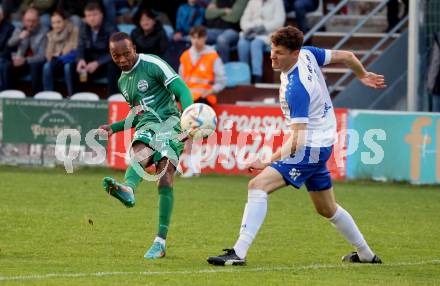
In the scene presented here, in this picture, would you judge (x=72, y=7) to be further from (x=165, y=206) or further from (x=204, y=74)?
(x=165, y=206)

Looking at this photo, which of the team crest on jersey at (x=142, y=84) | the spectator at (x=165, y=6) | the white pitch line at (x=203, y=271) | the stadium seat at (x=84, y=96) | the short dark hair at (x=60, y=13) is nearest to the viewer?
the white pitch line at (x=203, y=271)

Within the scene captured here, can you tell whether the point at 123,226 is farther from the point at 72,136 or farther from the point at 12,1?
the point at 12,1

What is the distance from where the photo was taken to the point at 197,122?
30.2 ft

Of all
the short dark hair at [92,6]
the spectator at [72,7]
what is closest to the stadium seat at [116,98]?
the short dark hair at [92,6]

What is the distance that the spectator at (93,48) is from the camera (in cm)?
1992

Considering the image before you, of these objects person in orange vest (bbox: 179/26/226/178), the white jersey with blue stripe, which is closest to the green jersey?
the white jersey with blue stripe

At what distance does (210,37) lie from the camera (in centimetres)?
2031

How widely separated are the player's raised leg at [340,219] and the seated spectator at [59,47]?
38.7ft

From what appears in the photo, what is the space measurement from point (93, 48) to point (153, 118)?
10.5m

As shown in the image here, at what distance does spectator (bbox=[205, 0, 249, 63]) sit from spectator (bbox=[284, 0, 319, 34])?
32.8 inches

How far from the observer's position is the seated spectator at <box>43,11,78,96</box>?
20.4m

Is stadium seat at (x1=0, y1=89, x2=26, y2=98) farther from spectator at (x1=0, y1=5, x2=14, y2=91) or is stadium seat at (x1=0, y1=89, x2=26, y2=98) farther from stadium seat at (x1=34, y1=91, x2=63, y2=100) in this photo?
spectator at (x1=0, y1=5, x2=14, y2=91)

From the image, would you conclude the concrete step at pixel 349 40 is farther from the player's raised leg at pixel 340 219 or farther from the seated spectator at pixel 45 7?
the player's raised leg at pixel 340 219

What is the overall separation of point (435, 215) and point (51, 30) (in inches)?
389
